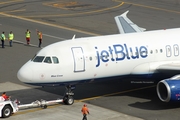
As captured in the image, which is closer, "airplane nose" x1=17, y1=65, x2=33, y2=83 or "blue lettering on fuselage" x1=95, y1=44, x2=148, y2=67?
"airplane nose" x1=17, y1=65, x2=33, y2=83

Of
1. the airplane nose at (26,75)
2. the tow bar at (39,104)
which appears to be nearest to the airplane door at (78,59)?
the tow bar at (39,104)

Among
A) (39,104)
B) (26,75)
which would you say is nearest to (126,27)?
(39,104)

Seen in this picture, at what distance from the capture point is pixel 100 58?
36.9 metres

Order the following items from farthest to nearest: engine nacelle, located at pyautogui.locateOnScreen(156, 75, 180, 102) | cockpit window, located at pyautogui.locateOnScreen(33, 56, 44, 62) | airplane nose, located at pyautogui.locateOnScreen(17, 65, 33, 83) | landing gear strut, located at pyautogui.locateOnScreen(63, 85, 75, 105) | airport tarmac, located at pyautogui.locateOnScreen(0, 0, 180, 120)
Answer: landing gear strut, located at pyautogui.locateOnScreen(63, 85, 75, 105), cockpit window, located at pyautogui.locateOnScreen(33, 56, 44, 62), airport tarmac, located at pyautogui.locateOnScreen(0, 0, 180, 120), engine nacelle, located at pyautogui.locateOnScreen(156, 75, 180, 102), airplane nose, located at pyautogui.locateOnScreen(17, 65, 33, 83)

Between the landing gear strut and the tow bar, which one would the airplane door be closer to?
the landing gear strut

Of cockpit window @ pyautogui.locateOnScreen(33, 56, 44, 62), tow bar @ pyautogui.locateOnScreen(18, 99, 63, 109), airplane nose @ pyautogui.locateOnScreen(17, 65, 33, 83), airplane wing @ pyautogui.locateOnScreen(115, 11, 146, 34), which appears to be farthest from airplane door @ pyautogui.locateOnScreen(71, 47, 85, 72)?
airplane wing @ pyautogui.locateOnScreen(115, 11, 146, 34)

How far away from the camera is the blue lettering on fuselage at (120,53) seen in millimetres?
36969

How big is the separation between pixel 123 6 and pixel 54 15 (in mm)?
10833

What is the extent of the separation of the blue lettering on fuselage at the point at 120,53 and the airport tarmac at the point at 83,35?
2.96 meters

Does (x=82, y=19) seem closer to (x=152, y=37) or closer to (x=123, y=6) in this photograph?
(x=123, y=6)

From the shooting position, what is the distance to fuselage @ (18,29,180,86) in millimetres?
35719

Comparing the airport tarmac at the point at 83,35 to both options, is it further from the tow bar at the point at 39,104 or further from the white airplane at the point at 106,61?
the white airplane at the point at 106,61

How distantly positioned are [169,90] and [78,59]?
20.7 feet

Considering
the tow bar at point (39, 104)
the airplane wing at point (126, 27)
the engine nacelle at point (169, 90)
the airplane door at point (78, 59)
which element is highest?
the airplane wing at point (126, 27)
